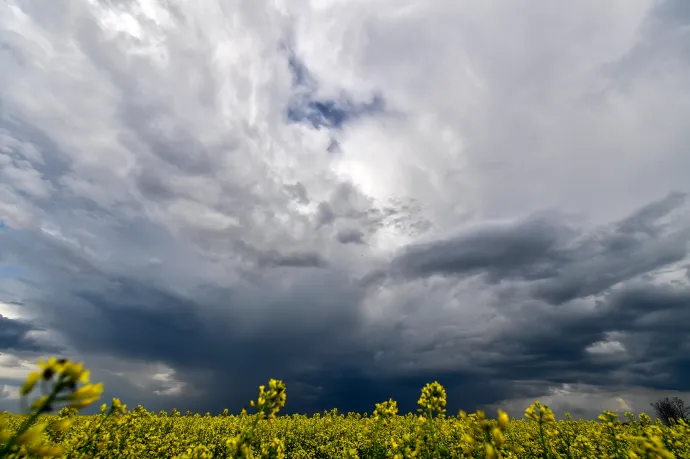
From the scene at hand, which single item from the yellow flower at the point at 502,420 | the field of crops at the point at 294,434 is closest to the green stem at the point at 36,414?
the field of crops at the point at 294,434

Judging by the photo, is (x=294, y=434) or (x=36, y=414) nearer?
(x=36, y=414)

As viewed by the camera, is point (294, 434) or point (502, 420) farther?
point (294, 434)

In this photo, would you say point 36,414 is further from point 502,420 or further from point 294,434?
point 294,434

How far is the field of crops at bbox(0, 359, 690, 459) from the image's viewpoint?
3158 millimetres

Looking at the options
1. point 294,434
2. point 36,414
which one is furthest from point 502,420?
point 294,434

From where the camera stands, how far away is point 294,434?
27031 millimetres

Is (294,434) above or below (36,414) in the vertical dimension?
above

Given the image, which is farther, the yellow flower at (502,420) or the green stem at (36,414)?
the yellow flower at (502,420)

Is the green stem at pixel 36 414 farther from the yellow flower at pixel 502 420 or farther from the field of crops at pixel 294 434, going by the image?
the yellow flower at pixel 502 420

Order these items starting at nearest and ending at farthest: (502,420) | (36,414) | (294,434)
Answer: (36,414)
(502,420)
(294,434)

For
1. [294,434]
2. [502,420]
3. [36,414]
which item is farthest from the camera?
[294,434]

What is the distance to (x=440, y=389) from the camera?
977 cm

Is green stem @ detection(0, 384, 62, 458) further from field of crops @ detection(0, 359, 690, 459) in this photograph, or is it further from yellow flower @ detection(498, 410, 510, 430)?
yellow flower @ detection(498, 410, 510, 430)

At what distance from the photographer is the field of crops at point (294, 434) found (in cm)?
316
